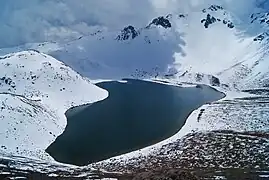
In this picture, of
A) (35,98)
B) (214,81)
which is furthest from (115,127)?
(214,81)

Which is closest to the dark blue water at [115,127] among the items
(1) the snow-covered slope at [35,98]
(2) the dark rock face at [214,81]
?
(1) the snow-covered slope at [35,98]

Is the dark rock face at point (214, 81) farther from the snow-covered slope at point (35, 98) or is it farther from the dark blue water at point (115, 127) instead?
the snow-covered slope at point (35, 98)

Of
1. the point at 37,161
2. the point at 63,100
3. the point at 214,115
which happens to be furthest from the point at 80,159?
the point at 63,100

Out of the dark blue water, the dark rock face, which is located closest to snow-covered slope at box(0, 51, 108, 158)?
the dark blue water

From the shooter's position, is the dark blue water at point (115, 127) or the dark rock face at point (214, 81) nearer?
the dark blue water at point (115, 127)

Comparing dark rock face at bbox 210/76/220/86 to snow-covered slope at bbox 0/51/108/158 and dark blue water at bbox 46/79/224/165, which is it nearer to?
dark blue water at bbox 46/79/224/165
